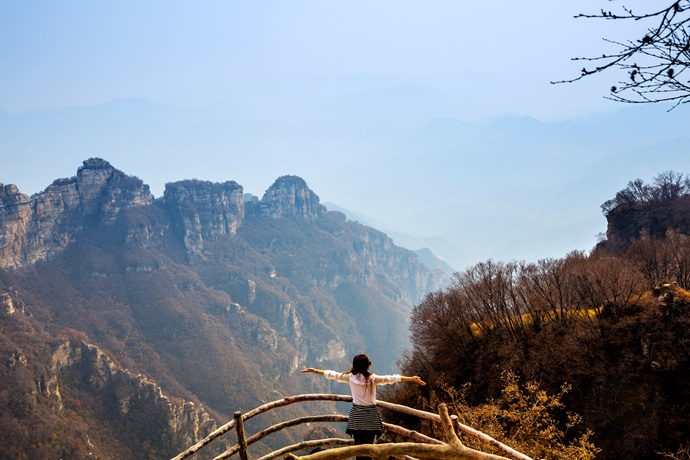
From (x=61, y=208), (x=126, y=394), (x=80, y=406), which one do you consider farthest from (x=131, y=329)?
(x=80, y=406)

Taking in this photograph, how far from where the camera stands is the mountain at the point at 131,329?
87.2 metres

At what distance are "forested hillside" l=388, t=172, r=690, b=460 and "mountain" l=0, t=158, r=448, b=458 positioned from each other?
6496cm

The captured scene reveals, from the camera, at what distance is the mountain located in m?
87.2

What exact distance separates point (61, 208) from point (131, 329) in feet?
170

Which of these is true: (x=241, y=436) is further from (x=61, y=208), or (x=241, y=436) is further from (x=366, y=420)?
(x=61, y=208)

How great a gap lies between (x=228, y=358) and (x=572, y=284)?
383ft

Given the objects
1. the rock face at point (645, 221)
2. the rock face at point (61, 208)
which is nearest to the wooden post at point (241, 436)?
the rock face at point (645, 221)

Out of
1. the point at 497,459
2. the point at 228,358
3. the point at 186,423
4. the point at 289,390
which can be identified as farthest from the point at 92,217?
the point at 497,459

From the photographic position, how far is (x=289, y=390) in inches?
→ 5595

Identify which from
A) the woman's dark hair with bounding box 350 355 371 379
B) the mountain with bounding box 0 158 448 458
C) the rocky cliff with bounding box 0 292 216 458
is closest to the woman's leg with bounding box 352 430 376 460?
the woman's dark hair with bounding box 350 355 371 379

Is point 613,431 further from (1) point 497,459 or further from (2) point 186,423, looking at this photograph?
(2) point 186,423

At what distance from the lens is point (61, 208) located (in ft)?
528

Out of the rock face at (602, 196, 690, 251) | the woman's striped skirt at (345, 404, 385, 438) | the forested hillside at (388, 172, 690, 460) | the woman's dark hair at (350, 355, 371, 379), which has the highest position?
the rock face at (602, 196, 690, 251)

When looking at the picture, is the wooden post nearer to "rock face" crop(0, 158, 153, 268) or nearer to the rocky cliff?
the rocky cliff
